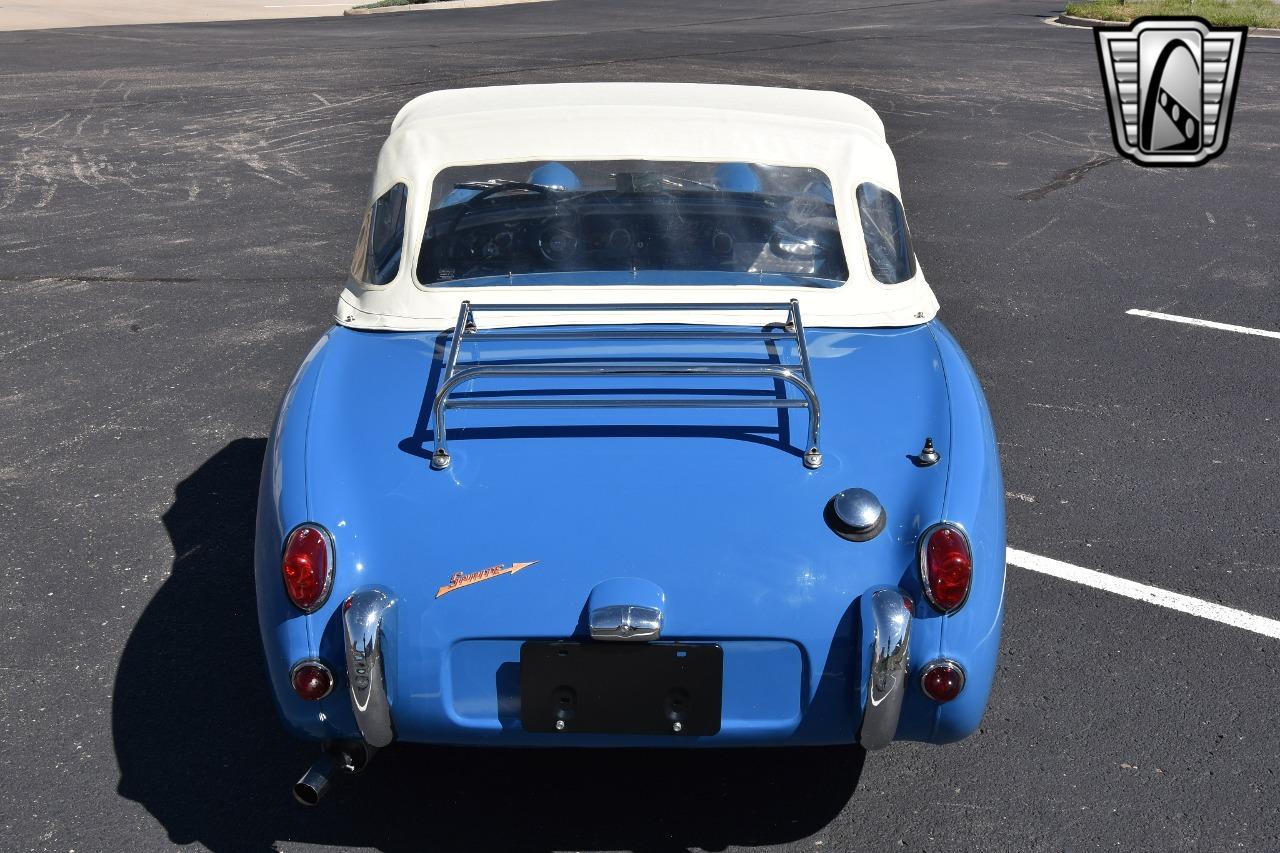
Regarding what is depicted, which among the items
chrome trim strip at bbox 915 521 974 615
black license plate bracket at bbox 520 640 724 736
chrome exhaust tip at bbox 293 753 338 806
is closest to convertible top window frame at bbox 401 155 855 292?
chrome trim strip at bbox 915 521 974 615

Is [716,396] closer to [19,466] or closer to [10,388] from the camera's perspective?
[19,466]

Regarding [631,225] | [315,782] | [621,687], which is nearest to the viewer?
[621,687]

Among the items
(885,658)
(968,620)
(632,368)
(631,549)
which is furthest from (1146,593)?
(631,549)

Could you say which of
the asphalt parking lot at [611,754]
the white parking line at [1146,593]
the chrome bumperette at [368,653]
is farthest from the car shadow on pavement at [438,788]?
the white parking line at [1146,593]

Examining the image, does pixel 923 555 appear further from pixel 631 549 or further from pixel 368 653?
pixel 368 653

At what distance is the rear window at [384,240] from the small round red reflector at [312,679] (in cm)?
161

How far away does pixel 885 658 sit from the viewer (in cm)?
298

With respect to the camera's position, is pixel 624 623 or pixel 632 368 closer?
pixel 624 623

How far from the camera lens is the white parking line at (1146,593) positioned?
14.5 feet

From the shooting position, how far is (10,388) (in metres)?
6.51

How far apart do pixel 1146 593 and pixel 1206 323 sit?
3338mm

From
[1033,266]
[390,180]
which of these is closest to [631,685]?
[390,180]

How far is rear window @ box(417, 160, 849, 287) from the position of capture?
4250 mm

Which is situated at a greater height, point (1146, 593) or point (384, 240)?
point (384, 240)
